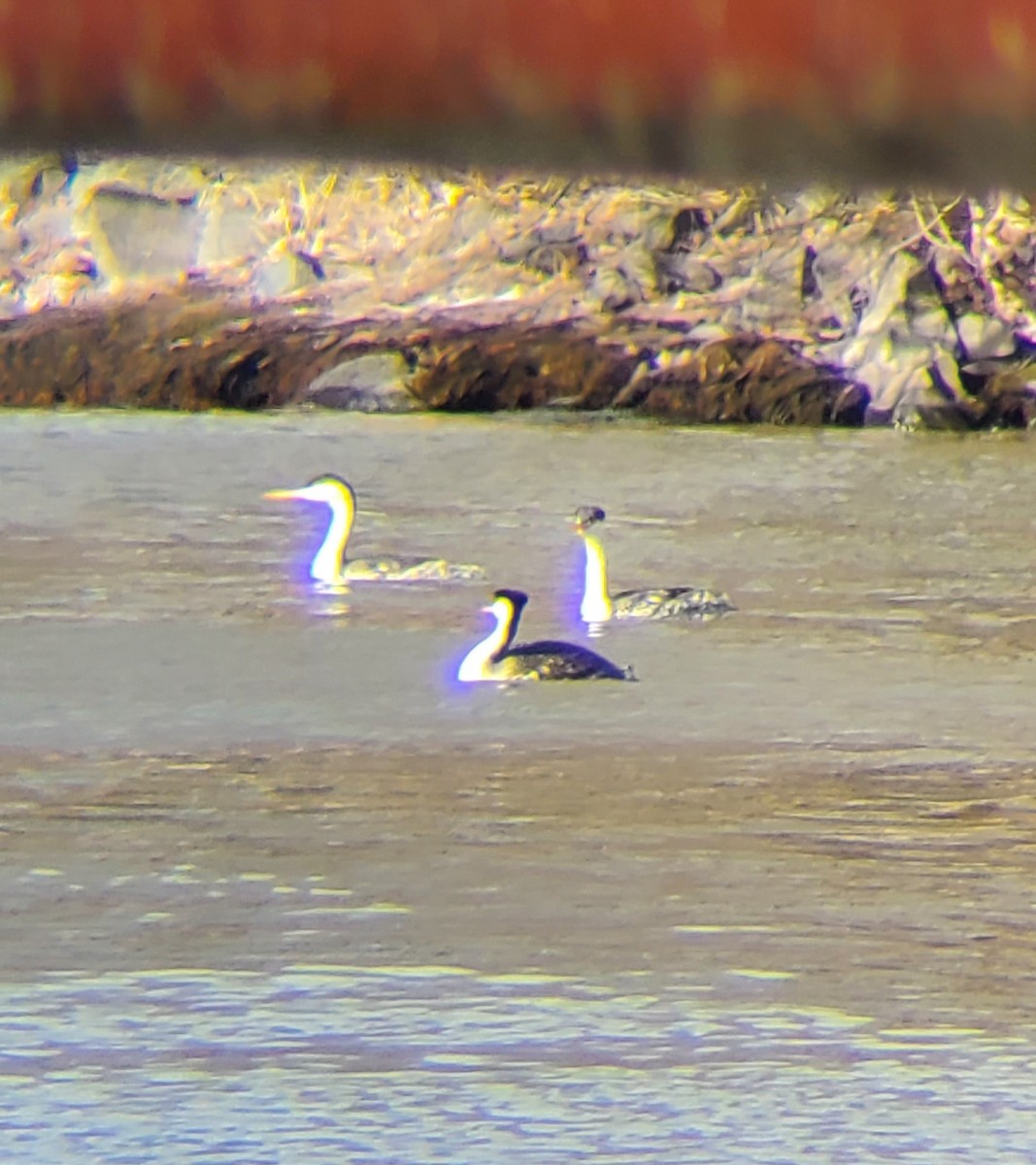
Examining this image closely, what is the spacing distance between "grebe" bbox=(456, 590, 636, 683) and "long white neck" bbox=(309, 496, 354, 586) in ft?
7.95

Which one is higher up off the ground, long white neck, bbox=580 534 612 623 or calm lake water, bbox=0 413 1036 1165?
long white neck, bbox=580 534 612 623

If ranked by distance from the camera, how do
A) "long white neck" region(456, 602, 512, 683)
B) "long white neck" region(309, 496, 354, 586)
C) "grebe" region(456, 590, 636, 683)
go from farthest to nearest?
"long white neck" region(309, 496, 354, 586) < "long white neck" region(456, 602, 512, 683) < "grebe" region(456, 590, 636, 683)

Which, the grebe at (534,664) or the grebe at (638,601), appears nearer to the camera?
the grebe at (534,664)

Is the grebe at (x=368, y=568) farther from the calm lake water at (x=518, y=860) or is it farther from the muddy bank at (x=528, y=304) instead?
the muddy bank at (x=528, y=304)

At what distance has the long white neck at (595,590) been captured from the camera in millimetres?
10148

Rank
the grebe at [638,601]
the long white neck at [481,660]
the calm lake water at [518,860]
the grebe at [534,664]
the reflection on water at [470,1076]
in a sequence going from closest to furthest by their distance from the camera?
the reflection on water at [470,1076], the calm lake water at [518,860], the grebe at [534,664], the long white neck at [481,660], the grebe at [638,601]

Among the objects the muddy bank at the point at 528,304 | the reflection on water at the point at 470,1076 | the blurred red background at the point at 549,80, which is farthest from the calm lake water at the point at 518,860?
the muddy bank at the point at 528,304

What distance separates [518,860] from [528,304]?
14.1 m

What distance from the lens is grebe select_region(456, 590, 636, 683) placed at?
8633mm

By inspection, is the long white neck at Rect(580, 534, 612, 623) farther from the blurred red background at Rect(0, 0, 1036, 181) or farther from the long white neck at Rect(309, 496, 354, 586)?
the blurred red background at Rect(0, 0, 1036, 181)

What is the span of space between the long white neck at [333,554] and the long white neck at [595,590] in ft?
4.56

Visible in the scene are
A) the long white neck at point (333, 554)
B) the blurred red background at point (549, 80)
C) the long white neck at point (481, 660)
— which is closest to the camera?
the blurred red background at point (549, 80)

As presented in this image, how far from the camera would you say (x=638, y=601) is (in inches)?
399

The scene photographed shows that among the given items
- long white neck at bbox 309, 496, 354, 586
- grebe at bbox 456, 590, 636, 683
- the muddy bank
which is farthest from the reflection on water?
the muddy bank
